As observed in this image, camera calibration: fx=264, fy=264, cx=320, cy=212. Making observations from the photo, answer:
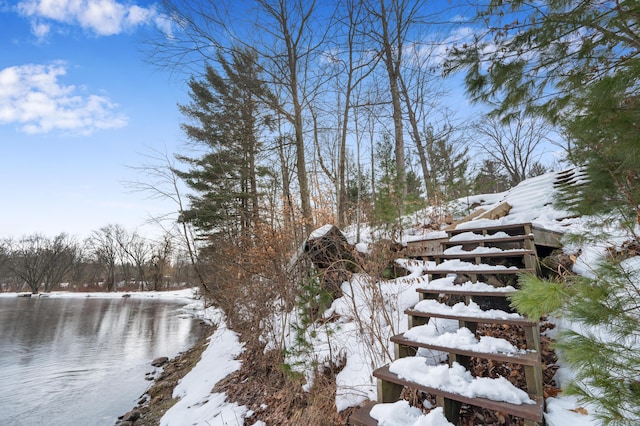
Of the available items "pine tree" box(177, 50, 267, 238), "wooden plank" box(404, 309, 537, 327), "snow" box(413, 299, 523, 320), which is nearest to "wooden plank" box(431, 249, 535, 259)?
"snow" box(413, 299, 523, 320)

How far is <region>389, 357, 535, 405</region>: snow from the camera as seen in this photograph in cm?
137

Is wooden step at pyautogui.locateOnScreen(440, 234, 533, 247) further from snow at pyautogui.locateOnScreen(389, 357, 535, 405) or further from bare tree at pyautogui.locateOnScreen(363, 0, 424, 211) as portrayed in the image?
bare tree at pyautogui.locateOnScreen(363, 0, 424, 211)

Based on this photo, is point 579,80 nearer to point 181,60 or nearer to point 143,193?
point 181,60

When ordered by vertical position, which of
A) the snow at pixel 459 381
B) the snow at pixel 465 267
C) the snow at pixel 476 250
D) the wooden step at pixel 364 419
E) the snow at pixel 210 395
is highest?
the snow at pixel 476 250

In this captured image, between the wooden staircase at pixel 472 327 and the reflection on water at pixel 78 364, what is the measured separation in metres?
5.44

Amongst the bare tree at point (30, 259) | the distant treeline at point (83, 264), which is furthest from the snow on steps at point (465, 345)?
the bare tree at point (30, 259)

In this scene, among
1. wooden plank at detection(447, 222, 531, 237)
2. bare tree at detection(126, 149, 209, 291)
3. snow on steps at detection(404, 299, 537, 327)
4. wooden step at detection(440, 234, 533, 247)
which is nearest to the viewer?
snow on steps at detection(404, 299, 537, 327)

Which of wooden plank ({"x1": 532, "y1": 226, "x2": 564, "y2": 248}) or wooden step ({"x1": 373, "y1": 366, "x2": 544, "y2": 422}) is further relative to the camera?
wooden plank ({"x1": 532, "y1": 226, "x2": 564, "y2": 248})

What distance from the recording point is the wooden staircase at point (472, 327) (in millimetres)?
1451

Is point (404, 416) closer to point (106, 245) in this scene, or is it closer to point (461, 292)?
point (461, 292)

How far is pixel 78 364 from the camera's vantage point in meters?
7.25

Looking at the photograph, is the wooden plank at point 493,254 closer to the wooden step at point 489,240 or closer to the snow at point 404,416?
the wooden step at point 489,240

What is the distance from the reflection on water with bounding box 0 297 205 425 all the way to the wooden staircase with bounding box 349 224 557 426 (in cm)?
544

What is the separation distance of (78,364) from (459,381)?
32.5 ft
